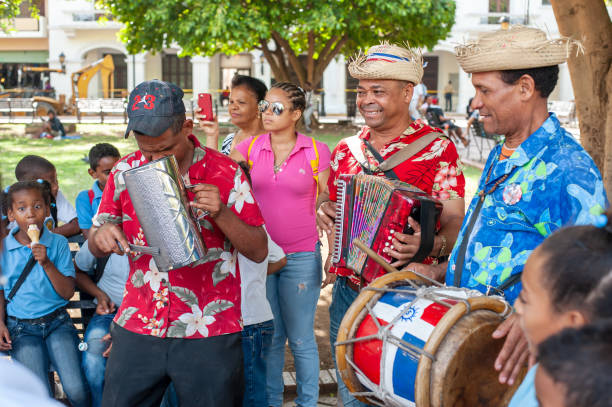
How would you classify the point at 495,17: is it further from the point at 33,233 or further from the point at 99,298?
the point at 33,233

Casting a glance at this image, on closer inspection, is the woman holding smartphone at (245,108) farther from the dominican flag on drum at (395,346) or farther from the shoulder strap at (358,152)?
the dominican flag on drum at (395,346)

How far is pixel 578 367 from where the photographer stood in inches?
52.4

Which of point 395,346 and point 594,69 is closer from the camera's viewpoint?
point 395,346

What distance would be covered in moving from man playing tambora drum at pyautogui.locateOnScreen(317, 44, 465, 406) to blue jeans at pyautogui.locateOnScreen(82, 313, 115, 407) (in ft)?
4.51

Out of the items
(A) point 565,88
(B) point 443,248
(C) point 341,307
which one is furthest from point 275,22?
(A) point 565,88

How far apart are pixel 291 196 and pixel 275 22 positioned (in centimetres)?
1655

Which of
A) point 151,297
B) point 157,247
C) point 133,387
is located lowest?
point 133,387

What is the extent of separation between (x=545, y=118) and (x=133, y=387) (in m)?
1.98

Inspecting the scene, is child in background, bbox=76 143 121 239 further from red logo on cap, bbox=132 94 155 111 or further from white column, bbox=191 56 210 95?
white column, bbox=191 56 210 95

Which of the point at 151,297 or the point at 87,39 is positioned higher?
the point at 87,39

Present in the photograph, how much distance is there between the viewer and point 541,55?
233 cm

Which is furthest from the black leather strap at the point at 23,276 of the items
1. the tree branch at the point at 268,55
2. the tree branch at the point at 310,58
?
the tree branch at the point at 310,58

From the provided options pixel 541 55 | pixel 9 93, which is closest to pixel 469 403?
pixel 541 55

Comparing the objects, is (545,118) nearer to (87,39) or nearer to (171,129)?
(171,129)
